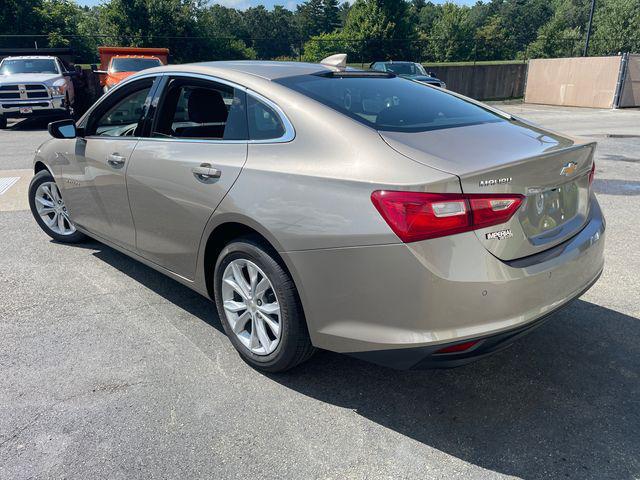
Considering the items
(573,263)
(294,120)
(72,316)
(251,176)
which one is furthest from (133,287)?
(573,263)

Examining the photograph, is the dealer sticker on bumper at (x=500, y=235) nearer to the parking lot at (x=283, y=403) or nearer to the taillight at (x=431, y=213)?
the taillight at (x=431, y=213)

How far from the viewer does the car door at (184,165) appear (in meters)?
2.94

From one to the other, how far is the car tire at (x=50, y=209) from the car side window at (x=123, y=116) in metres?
1.11

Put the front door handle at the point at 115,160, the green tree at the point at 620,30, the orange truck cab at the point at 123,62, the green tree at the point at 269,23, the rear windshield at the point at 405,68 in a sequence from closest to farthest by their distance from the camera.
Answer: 1. the front door handle at the point at 115,160
2. the orange truck cab at the point at 123,62
3. the rear windshield at the point at 405,68
4. the green tree at the point at 620,30
5. the green tree at the point at 269,23

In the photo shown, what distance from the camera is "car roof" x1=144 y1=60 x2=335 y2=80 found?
3.12m

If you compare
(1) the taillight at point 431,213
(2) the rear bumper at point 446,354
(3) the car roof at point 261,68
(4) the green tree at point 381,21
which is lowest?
(2) the rear bumper at point 446,354

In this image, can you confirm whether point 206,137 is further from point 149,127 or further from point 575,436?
point 575,436

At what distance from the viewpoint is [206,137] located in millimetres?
3172

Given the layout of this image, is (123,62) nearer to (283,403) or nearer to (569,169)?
(283,403)

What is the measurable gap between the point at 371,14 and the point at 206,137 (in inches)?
1748

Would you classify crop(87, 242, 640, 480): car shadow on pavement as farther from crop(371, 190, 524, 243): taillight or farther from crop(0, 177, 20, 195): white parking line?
crop(0, 177, 20, 195): white parking line

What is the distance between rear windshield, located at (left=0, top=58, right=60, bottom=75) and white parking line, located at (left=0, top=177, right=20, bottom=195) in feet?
28.2

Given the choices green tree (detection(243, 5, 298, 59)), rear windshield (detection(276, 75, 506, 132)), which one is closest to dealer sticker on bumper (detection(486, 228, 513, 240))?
rear windshield (detection(276, 75, 506, 132))

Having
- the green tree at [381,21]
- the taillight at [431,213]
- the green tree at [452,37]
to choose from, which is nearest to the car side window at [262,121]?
the taillight at [431,213]
